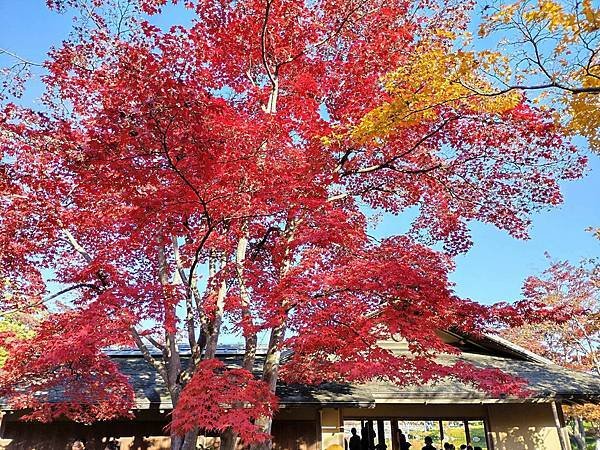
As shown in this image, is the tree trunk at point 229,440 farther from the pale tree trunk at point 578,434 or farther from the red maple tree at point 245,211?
the pale tree trunk at point 578,434

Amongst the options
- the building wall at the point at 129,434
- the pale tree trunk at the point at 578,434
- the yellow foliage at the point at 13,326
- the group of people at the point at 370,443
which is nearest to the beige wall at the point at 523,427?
the group of people at the point at 370,443

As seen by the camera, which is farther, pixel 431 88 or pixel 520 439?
pixel 520 439

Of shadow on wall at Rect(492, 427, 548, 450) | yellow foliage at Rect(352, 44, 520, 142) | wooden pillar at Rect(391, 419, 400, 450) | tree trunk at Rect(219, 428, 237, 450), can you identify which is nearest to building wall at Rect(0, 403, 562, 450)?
shadow on wall at Rect(492, 427, 548, 450)

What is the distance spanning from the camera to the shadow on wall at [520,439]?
10500 mm

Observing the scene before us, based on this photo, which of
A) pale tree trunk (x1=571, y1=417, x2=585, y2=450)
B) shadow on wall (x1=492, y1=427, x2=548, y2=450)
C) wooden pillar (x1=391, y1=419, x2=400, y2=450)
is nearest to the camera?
shadow on wall (x1=492, y1=427, x2=548, y2=450)

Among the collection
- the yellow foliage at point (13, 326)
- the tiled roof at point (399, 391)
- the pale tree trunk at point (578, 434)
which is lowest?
the pale tree trunk at point (578, 434)

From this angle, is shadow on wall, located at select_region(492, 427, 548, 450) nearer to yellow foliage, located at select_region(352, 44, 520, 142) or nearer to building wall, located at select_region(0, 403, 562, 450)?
building wall, located at select_region(0, 403, 562, 450)

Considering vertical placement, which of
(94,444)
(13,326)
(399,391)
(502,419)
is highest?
(13,326)

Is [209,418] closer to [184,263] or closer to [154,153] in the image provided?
[184,263]

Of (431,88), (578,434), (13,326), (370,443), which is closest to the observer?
(431,88)

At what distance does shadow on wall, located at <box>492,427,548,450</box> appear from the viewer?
34.4 feet

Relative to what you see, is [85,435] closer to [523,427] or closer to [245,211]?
[245,211]

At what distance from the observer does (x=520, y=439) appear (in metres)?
10.6

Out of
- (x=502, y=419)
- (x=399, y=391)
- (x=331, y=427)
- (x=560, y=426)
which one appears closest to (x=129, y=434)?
(x=331, y=427)
